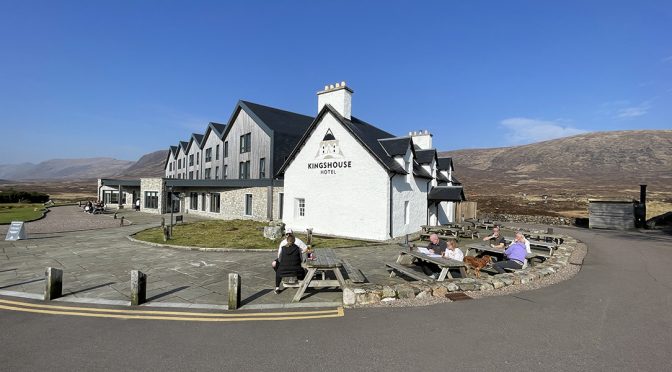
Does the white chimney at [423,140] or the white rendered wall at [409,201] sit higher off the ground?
the white chimney at [423,140]

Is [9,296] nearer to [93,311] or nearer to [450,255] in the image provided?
[93,311]

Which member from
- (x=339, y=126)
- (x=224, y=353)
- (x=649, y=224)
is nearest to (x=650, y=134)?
(x=649, y=224)

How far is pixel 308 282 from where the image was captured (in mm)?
7918

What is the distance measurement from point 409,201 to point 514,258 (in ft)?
36.8

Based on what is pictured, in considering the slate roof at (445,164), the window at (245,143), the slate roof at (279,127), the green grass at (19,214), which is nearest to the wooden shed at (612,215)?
the slate roof at (445,164)

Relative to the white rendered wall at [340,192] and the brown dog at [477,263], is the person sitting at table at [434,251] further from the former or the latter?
the white rendered wall at [340,192]

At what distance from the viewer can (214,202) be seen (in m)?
34.1

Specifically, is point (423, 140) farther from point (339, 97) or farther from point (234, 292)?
point (234, 292)

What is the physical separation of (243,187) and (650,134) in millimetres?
245894

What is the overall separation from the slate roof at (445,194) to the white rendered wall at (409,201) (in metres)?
0.77

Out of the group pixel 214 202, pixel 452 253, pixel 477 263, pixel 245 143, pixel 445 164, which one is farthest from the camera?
pixel 214 202

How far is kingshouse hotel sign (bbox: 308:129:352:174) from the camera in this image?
813 inches

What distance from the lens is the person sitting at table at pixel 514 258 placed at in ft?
33.4

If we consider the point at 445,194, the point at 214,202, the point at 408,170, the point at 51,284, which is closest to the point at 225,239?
the point at 51,284
